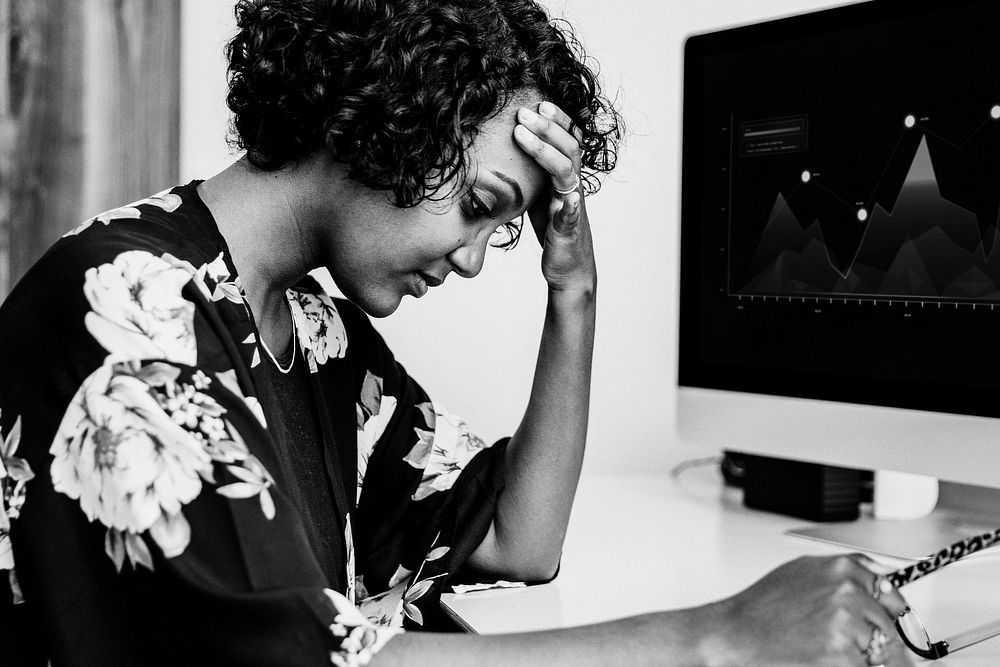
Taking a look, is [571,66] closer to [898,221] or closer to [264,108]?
[264,108]

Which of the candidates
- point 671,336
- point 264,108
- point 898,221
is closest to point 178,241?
point 264,108

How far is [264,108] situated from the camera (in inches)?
32.2

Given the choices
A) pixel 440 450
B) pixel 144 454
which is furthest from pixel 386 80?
pixel 440 450

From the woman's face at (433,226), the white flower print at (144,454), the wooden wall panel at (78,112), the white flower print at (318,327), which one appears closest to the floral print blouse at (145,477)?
the white flower print at (144,454)

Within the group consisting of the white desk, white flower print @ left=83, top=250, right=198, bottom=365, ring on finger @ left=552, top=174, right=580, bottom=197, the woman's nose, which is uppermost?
ring on finger @ left=552, top=174, right=580, bottom=197

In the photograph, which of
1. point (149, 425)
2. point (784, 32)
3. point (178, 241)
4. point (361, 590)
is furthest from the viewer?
point (784, 32)

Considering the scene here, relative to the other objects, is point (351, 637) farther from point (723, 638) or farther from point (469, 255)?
point (469, 255)

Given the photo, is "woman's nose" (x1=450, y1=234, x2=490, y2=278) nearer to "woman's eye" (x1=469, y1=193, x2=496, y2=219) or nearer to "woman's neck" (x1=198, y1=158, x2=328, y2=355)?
"woman's eye" (x1=469, y1=193, x2=496, y2=219)

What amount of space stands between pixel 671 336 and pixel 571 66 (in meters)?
0.79

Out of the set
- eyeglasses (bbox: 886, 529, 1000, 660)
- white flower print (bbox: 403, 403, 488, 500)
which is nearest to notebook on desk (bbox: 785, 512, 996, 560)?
eyeglasses (bbox: 886, 529, 1000, 660)

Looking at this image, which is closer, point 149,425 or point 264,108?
point 149,425

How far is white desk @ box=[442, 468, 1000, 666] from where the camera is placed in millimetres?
883

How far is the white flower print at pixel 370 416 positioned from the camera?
104cm

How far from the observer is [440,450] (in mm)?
1073
